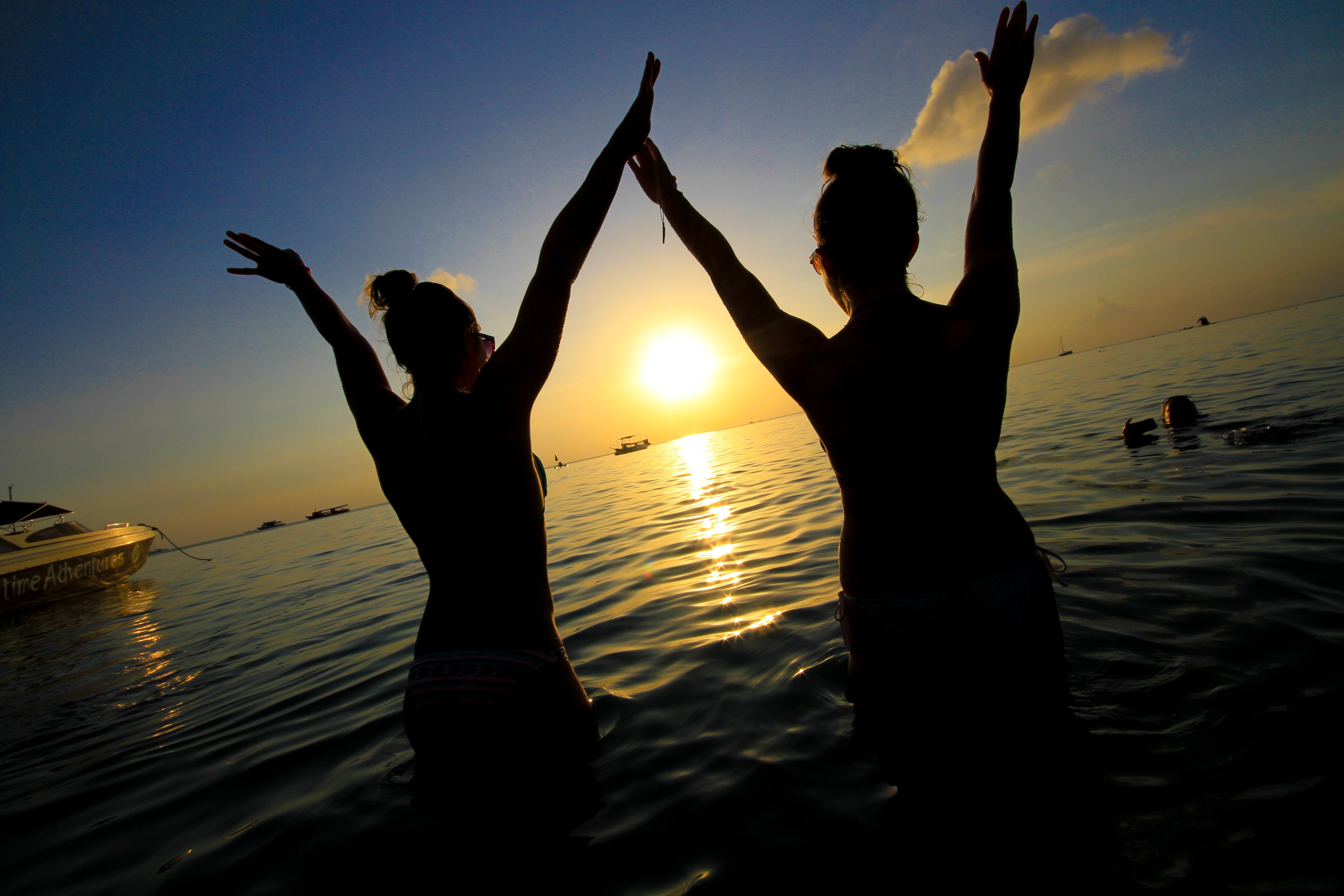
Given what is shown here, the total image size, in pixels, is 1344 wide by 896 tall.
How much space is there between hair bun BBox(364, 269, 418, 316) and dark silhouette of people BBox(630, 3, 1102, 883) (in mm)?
1510

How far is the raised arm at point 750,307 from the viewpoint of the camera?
6.41 ft

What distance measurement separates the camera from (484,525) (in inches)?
79.3

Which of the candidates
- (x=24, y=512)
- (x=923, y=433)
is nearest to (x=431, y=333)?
(x=923, y=433)

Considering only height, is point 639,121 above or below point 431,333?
above

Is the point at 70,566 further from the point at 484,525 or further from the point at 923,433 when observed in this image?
the point at 923,433

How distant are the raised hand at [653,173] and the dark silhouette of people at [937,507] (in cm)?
89

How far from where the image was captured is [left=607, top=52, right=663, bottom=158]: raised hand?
2.36 meters

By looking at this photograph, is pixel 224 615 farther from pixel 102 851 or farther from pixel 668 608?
pixel 668 608

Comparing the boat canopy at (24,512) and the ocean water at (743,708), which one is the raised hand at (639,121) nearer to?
the ocean water at (743,708)

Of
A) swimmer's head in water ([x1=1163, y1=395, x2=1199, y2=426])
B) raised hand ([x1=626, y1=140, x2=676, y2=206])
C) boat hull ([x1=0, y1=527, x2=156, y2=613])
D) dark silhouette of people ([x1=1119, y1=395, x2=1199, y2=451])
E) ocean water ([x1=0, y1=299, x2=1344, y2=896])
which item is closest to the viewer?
ocean water ([x1=0, y1=299, x2=1344, y2=896])

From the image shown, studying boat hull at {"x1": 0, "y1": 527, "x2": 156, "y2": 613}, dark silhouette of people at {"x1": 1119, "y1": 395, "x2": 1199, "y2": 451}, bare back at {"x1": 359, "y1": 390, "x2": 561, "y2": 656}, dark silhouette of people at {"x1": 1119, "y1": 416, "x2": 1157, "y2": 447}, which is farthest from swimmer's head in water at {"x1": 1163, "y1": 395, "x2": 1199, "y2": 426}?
boat hull at {"x1": 0, "y1": 527, "x2": 156, "y2": 613}

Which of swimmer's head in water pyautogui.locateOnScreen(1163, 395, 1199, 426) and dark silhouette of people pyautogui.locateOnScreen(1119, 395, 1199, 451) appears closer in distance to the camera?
dark silhouette of people pyautogui.locateOnScreen(1119, 395, 1199, 451)

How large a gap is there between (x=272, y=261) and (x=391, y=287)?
3.16 feet

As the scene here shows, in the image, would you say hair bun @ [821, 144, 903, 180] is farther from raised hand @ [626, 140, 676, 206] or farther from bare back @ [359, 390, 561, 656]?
bare back @ [359, 390, 561, 656]
